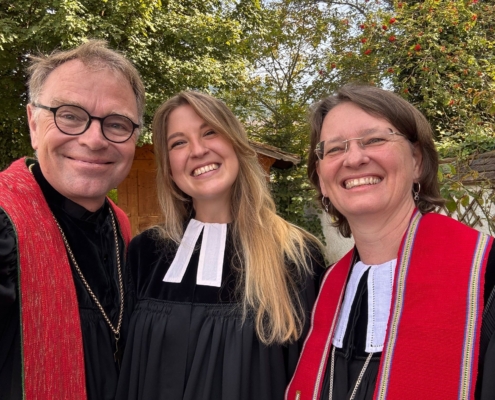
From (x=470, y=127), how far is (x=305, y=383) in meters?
3.78

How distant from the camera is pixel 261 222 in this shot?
2105mm

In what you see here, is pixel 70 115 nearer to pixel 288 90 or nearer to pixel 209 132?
pixel 209 132

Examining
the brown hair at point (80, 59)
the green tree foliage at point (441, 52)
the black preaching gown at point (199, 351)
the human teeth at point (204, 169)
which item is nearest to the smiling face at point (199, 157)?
the human teeth at point (204, 169)

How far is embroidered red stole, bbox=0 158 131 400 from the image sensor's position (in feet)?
4.92

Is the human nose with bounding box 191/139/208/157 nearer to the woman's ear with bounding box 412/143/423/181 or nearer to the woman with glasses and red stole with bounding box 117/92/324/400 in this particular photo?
the woman with glasses and red stole with bounding box 117/92/324/400

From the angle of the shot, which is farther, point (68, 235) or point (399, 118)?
point (68, 235)

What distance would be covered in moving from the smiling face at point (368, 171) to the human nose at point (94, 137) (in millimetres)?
923

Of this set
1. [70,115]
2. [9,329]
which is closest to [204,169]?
[70,115]

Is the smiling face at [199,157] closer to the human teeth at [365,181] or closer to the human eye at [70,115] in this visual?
the human eye at [70,115]

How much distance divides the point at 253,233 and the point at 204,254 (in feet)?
0.82

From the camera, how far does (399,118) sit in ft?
5.43

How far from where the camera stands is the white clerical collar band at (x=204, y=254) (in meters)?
Answer: 1.96

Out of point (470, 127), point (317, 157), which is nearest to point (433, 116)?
point (470, 127)

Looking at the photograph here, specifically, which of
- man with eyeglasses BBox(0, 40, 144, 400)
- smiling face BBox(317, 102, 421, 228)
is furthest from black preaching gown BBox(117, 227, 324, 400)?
smiling face BBox(317, 102, 421, 228)
